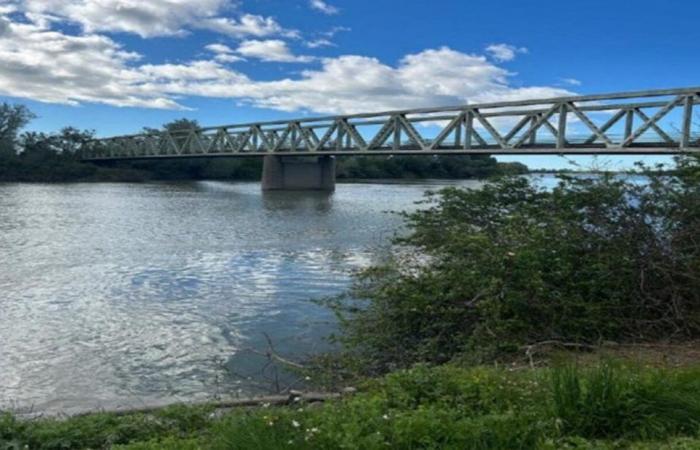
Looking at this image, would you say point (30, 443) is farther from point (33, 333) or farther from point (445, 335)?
point (33, 333)

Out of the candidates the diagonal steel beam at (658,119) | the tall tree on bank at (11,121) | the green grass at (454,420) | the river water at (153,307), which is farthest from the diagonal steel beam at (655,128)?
the tall tree on bank at (11,121)

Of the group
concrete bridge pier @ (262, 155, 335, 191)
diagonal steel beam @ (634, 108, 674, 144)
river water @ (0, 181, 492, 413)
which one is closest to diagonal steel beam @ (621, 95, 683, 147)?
diagonal steel beam @ (634, 108, 674, 144)

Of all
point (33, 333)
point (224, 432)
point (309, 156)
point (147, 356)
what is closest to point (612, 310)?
point (224, 432)

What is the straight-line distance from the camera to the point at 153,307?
562 inches

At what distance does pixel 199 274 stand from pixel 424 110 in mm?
54769

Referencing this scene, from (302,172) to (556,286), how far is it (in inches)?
3319

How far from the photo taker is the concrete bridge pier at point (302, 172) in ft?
297

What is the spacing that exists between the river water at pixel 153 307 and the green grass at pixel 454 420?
2.60 meters

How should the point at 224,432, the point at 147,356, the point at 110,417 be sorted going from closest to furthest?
1. the point at 224,432
2. the point at 110,417
3. the point at 147,356

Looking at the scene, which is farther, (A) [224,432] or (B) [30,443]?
(B) [30,443]

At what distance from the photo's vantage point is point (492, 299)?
9.08m

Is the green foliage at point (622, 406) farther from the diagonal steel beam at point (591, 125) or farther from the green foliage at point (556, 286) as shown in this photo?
the diagonal steel beam at point (591, 125)

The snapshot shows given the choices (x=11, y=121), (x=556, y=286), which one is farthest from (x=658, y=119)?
(x=11, y=121)

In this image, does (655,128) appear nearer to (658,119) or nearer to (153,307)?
(658,119)
